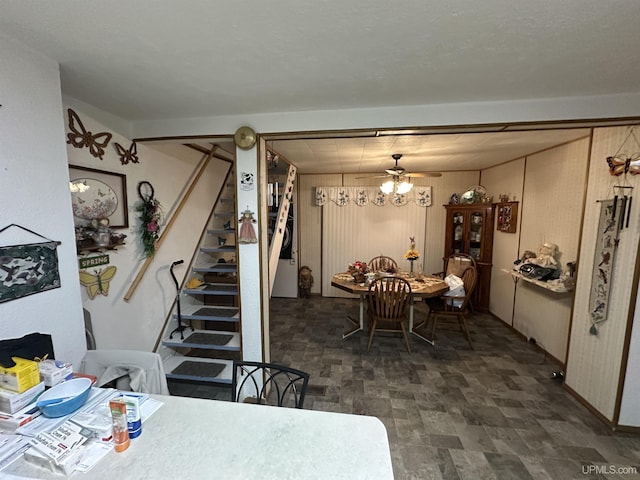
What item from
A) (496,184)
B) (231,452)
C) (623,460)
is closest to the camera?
(231,452)

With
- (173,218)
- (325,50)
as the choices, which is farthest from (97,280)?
(325,50)

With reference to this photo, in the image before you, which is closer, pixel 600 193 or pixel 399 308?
pixel 600 193

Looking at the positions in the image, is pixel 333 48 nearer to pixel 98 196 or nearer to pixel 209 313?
pixel 98 196

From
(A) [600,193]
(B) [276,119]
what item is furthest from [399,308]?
(B) [276,119]

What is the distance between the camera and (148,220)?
8.35 ft

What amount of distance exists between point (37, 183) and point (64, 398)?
3.48 feet

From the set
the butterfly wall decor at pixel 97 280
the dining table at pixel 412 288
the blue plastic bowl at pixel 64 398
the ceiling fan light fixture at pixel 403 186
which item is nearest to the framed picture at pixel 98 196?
the butterfly wall decor at pixel 97 280

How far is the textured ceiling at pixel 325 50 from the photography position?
1.04 m

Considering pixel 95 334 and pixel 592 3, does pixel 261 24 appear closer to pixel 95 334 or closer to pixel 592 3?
pixel 592 3

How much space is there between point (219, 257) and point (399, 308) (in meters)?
2.62

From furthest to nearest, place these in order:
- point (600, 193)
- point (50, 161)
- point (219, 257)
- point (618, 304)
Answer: point (219, 257) → point (600, 193) → point (618, 304) → point (50, 161)

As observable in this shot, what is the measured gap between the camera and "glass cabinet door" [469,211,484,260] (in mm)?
4342

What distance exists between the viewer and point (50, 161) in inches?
55.7

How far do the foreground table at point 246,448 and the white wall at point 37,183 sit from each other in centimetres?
76
